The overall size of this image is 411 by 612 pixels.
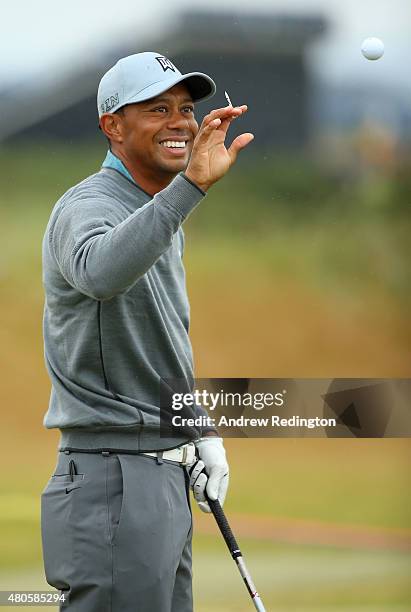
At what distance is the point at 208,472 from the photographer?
2039 millimetres

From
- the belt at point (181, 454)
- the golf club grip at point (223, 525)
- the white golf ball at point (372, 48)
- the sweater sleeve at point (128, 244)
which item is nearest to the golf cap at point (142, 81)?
the sweater sleeve at point (128, 244)

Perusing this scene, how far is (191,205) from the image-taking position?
1.58 metres

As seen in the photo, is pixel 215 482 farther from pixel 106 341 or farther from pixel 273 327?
pixel 273 327

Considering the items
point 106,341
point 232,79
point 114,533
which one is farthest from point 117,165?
point 232,79

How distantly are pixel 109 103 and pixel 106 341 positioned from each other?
46 cm

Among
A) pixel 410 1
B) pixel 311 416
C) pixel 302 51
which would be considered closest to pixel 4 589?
pixel 311 416

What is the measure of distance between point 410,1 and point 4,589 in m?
1.92

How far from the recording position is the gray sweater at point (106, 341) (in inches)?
69.2

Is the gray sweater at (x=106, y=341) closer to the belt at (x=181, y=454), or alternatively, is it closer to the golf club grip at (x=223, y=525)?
the belt at (x=181, y=454)

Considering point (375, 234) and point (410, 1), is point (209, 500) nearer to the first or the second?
point (375, 234)

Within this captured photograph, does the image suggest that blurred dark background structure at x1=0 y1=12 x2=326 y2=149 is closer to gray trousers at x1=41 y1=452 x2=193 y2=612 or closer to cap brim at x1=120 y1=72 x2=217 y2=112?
cap brim at x1=120 y1=72 x2=217 y2=112

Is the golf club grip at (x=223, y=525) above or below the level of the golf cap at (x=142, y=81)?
below

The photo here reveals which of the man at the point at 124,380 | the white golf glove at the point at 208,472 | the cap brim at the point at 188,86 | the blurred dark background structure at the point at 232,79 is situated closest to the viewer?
the man at the point at 124,380

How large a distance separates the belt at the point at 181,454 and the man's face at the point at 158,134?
0.49 metres
